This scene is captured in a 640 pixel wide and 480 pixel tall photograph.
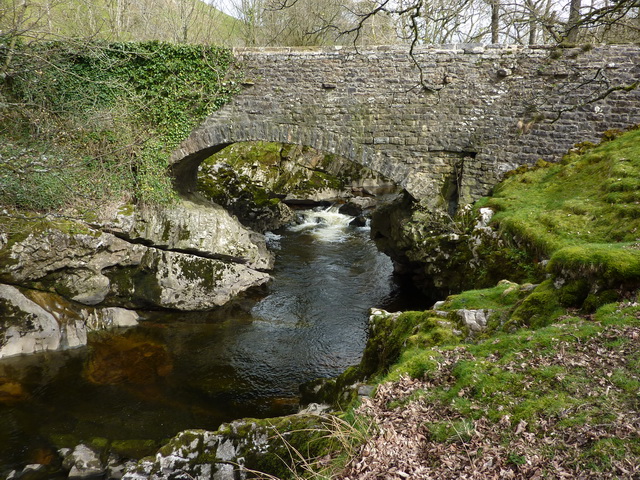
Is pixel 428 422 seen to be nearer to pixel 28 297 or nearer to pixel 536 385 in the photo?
pixel 536 385

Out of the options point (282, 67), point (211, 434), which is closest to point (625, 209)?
point (211, 434)

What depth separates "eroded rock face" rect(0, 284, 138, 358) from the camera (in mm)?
9062

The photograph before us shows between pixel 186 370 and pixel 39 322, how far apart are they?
145 inches

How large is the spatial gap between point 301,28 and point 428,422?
17.8 metres

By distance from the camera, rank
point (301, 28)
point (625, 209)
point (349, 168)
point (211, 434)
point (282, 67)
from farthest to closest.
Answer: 1. point (349, 168)
2. point (301, 28)
3. point (282, 67)
4. point (625, 209)
5. point (211, 434)

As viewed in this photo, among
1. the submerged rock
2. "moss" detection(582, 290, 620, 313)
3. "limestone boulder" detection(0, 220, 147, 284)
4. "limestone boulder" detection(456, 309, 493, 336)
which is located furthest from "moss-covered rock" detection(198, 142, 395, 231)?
"moss" detection(582, 290, 620, 313)

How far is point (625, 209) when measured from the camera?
7.14m

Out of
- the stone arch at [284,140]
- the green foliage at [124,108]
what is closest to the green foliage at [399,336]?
the stone arch at [284,140]

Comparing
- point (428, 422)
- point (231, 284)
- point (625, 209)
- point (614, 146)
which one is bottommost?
point (231, 284)

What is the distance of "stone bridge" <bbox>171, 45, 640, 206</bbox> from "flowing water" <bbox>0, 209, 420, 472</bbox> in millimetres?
4483

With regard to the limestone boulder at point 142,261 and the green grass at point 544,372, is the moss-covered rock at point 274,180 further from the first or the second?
the green grass at point 544,372

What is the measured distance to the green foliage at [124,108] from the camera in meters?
10.7

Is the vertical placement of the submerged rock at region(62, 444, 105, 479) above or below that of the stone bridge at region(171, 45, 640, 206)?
below

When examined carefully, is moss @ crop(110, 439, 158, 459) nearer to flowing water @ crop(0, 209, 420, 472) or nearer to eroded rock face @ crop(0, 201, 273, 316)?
flowing water @ crop(0, 209, 420, 472)
